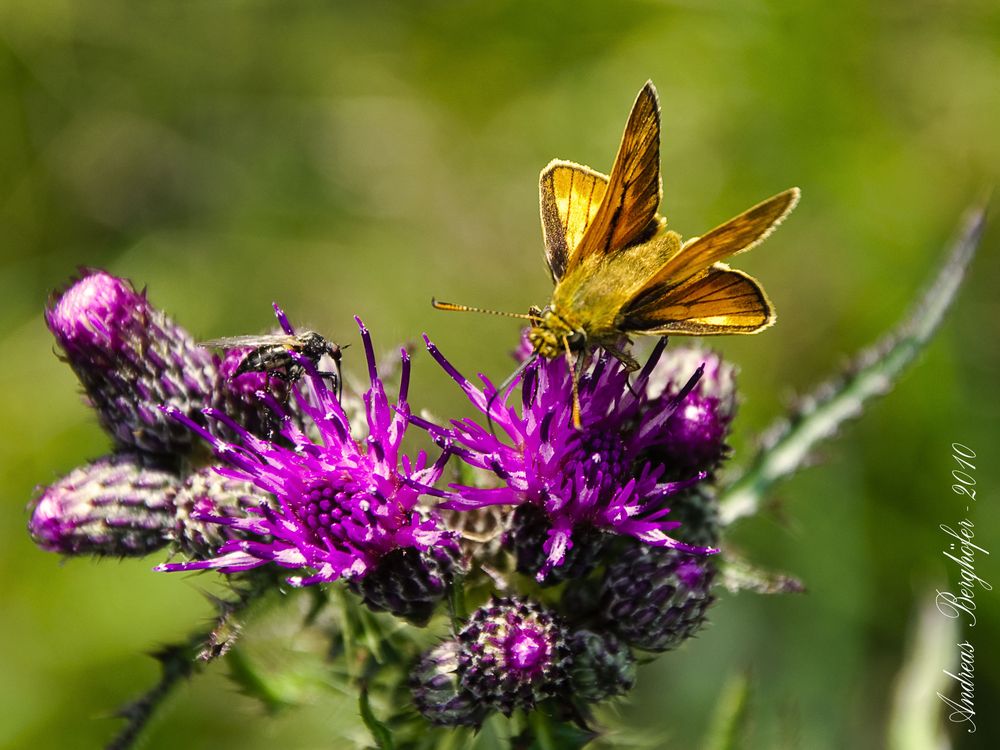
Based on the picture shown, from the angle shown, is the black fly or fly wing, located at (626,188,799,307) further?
the black fly

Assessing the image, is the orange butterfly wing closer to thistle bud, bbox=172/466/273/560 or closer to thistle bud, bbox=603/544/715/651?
thistle bud, bbox=603/544/715/651

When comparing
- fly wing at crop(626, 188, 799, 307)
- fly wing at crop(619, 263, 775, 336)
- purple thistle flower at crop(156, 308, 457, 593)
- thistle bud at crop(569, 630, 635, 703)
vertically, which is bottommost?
thistle bud at crop(569, 630, 635, 703)

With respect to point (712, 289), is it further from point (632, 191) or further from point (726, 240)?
point (632, 191)

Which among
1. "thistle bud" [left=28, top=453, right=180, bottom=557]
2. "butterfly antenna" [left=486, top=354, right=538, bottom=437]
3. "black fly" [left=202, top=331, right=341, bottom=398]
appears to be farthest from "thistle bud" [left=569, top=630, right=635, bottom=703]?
"thistle bud" [left=28, top=453, right=180, bottom=557]

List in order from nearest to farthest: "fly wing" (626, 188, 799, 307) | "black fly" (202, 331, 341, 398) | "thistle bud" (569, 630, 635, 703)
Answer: "fly wing" (626, 188, 799, 307), "thistle bud" (569, 630, 635, 703), "black fly" (202, 331, 341, 398)

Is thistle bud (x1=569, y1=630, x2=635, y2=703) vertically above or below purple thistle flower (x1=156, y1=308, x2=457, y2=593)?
below

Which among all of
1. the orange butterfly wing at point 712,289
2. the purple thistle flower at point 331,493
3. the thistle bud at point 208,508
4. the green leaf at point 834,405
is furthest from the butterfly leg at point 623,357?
the thistle bud at point 208,508

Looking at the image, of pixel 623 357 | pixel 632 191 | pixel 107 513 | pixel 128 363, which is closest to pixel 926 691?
pixel 623 357
